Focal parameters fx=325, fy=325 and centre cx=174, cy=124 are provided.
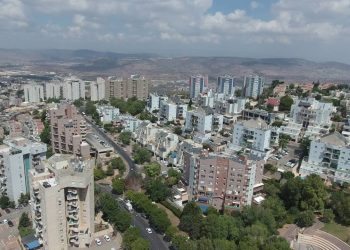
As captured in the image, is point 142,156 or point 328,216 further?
point 142,156

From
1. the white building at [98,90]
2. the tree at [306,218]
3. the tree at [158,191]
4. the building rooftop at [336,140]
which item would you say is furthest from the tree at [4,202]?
the white building at [98,90]

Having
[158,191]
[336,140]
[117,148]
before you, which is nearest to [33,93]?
[117,148]

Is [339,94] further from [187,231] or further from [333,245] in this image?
[187,231]

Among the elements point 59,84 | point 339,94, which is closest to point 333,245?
point 339,94

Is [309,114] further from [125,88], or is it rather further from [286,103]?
[125,88]

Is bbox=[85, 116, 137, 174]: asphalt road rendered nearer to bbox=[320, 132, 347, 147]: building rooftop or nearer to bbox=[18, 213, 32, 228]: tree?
bbox=[18, 213, 32, 228]: tree

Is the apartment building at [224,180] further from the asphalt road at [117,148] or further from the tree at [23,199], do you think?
the tree at [23,199]
